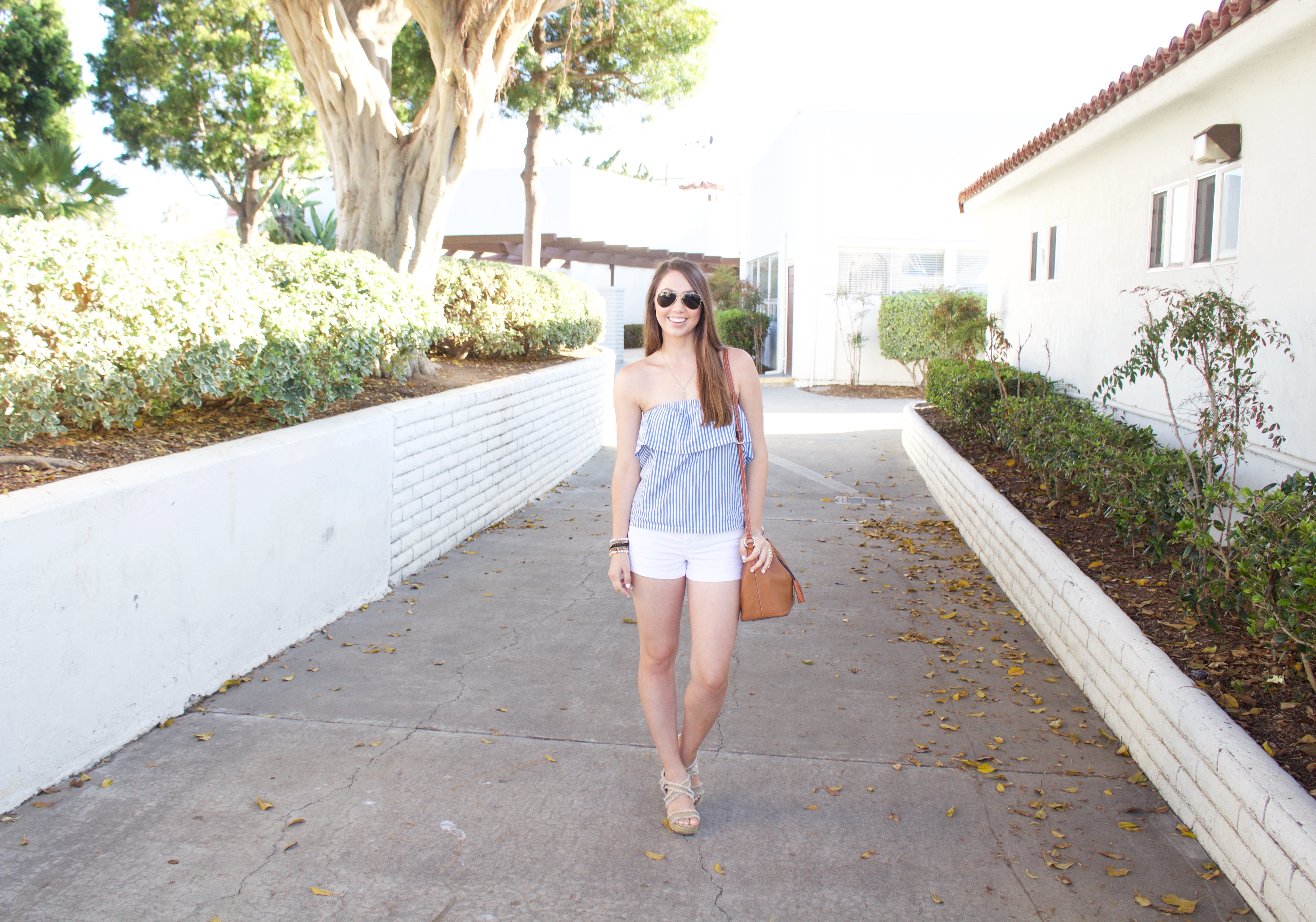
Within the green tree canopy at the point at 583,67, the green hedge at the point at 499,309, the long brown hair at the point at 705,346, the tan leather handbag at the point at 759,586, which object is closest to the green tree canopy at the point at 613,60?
the green tree canopy at the point at 583,67

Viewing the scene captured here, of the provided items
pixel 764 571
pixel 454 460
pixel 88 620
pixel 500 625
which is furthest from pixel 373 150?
pixel 764 571

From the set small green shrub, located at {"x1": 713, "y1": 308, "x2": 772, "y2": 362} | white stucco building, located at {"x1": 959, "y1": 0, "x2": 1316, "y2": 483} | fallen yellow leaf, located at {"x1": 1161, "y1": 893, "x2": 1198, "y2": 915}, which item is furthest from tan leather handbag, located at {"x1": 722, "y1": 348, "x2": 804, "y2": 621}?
small green shrub, located at {"x1": 713, "y1": 308, "x2": 772, "y2": 362}

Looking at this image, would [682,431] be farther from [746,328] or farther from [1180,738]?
[746,328]

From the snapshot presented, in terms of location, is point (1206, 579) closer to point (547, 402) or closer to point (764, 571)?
point (764, 571)

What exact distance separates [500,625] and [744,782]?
82.5 inches

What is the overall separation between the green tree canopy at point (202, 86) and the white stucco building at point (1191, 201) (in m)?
15.6

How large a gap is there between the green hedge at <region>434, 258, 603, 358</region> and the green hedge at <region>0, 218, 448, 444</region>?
3.17 meters

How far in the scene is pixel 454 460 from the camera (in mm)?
6992

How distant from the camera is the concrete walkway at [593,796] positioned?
2834mm

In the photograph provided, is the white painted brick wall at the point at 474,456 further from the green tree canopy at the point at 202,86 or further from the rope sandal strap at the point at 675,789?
the green tree canopy at the point at 202,86

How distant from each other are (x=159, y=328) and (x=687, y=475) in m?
3.01

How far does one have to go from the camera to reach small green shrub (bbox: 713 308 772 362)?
70.5 feet

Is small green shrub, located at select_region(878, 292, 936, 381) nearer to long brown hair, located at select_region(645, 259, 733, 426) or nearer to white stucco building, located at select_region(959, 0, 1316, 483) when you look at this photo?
white stucco building, located at select_region(959, 0, 1316, 483)

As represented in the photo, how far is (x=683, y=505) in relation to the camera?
10.2 ft
